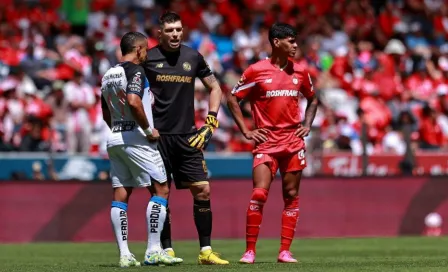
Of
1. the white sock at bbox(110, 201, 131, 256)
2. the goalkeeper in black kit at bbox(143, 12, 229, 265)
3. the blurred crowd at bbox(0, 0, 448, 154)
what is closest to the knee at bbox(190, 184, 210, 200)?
the goalkeeper in black kit at bbox(143, 12, 229, 265)

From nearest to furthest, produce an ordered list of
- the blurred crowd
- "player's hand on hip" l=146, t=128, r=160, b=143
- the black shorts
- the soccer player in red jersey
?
"player's hand on hip" l=146, t=128, r=160, b=143 → the black shorts → the soccer player in red jersey → the blurred crowd

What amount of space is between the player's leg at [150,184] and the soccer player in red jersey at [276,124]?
1.08m

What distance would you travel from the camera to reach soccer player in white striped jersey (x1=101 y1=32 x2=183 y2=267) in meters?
11.1

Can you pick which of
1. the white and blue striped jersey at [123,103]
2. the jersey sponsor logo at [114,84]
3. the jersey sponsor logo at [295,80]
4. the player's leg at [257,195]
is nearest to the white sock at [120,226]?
the white and blue striped jersey at [123,103]

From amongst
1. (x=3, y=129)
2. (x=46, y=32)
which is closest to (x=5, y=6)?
(x=46, y=32)

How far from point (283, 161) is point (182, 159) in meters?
1.10

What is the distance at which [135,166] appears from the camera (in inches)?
442

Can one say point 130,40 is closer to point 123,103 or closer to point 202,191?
point 123,103

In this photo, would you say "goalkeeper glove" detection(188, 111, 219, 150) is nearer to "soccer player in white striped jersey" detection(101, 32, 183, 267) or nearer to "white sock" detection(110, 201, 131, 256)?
"soccer player in white striped jersey" detection(101, 32, 183, 267)

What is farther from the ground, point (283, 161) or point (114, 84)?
point (114, 84)

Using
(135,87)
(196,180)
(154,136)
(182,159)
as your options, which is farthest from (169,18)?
(196,180)

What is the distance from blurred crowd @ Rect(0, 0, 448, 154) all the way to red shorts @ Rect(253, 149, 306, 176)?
25.8 feet

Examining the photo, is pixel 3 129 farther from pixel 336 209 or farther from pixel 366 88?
pixel 366 88

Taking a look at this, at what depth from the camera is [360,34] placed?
2791cm
